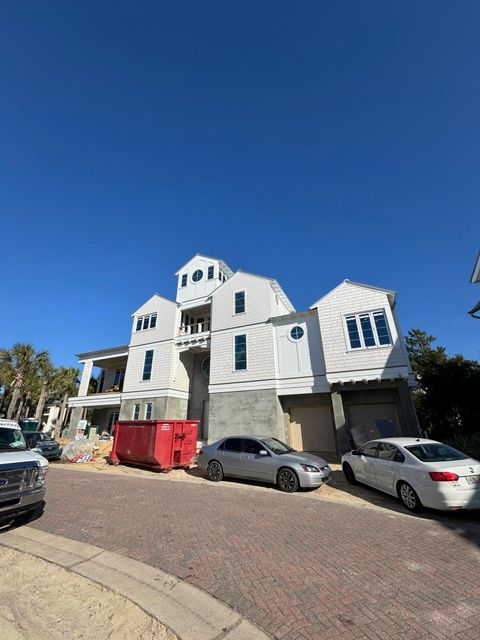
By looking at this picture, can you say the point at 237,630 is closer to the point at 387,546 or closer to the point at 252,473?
Answer: the point at 387,546

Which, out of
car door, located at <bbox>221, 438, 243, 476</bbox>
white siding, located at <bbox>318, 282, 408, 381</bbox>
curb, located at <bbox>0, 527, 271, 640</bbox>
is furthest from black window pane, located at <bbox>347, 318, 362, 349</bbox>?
curb, located at <bbox>0, 527, 271, 640</bbox>

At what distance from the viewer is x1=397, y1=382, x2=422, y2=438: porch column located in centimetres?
1328

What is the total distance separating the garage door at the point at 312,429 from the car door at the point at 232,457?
8.12m

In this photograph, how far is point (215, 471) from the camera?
33.8ft

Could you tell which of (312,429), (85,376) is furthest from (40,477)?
(85,376)

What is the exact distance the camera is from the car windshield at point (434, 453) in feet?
22.1

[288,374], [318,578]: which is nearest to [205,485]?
[318,578]

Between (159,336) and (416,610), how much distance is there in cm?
2242

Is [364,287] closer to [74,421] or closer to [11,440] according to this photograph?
[11,440]

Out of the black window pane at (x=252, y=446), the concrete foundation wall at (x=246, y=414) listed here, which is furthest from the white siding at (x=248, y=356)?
the black window pane at (x=252, y=446)

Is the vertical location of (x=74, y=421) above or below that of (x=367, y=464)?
above

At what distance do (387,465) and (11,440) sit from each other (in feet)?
30.6

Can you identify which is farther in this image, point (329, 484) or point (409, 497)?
point (329, 484)

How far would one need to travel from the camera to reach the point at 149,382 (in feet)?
74.0
